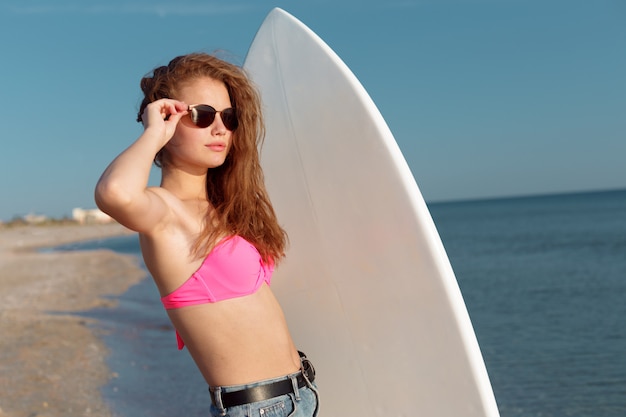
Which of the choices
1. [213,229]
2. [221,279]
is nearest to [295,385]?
[221,279]

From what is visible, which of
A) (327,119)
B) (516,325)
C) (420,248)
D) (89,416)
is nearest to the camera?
(420,248)

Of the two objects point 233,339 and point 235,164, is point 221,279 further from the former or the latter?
point 235,164

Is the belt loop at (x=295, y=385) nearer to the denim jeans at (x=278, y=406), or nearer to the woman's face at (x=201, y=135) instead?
the denim jeans at (x=278, y=406)

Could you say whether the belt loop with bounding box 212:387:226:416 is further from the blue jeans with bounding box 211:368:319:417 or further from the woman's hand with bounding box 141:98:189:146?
the woman's hand with bounding box 141:98:189:146

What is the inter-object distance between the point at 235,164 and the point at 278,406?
69 cm

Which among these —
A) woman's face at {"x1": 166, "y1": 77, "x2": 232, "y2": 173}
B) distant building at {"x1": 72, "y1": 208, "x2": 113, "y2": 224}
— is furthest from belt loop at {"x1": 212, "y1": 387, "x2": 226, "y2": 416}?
distant building at {"x1": 72, "y1": 208, "x2": 113, "y2": 224}

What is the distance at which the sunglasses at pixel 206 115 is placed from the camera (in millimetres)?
1807

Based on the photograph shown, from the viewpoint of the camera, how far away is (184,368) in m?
6.37

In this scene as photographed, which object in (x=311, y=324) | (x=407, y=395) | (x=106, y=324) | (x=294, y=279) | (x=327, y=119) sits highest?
(x=106, y=324)

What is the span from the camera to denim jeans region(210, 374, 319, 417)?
168 centimetres

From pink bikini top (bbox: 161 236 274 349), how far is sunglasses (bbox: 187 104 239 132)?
1.06 ft

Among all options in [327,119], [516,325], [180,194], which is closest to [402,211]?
[327,119]

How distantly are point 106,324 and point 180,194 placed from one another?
7.16 meters

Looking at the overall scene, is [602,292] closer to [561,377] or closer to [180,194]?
[561,377]
